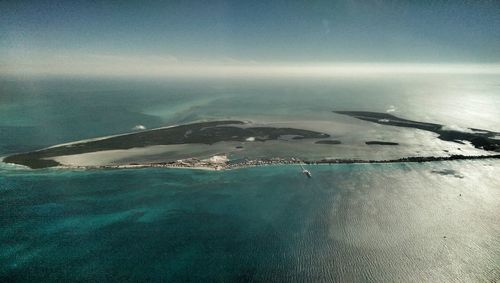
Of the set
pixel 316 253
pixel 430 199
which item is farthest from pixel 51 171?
pixel 430 199

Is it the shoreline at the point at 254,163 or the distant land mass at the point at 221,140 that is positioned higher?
the distant land mass at the point at 221,140

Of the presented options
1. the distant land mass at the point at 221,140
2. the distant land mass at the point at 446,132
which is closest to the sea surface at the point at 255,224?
the distant land mass at the point at 221,140

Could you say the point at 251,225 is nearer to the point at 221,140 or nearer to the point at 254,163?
the point at 254,163

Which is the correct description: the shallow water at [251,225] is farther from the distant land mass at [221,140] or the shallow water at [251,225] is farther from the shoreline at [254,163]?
the distant land mass at [221,140]

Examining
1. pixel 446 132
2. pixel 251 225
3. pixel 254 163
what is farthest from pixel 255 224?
pixel 446 132

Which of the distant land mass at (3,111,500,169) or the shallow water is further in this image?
the distant land mass at (3,111,500,169)

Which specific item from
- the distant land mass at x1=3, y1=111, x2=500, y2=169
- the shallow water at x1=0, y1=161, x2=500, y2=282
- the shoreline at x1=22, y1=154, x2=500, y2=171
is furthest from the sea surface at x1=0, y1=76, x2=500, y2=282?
the distant land mass at x1=3, y1=111, x2=500, y2=169

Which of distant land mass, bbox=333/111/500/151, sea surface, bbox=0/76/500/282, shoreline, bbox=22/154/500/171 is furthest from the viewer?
distant land mass, bbox=333/111/500/151

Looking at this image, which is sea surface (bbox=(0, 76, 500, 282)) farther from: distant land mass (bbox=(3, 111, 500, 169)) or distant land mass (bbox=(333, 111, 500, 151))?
distant land mass (bbox=(333, 111, 500, 151))

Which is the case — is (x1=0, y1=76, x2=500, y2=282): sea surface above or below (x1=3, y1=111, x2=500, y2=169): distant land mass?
below
